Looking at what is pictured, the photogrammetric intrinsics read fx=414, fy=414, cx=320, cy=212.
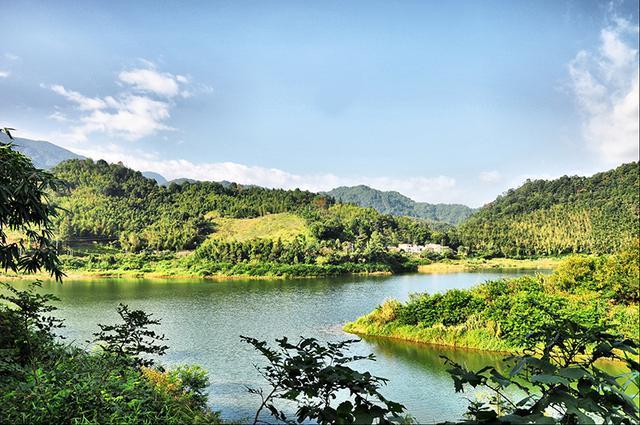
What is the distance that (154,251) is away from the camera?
55.5m

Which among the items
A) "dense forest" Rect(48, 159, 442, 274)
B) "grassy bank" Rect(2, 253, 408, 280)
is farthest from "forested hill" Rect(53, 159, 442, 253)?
"grassy bank" Rect(2, 253, 408, 280)

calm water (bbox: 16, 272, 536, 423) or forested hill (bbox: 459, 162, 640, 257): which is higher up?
forested hill (bbox: 459, 162, 640, 257)

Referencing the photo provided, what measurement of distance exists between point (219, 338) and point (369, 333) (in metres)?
Result: 5.80

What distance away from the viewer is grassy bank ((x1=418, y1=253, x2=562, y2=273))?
5003 centimetres

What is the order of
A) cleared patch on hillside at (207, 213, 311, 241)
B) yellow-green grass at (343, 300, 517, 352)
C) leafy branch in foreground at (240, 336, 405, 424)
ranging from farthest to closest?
cleared patch on hillside at (207, 213, 311, 241) → yellow-green grass at (343, 300, 517, 352) → leafy branch in foreground at (240, 336, 405, 424)

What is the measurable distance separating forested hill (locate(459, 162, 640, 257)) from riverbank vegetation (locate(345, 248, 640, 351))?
41102 mm

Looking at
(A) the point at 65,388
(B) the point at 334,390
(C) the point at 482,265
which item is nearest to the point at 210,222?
(C) the point at 482,265

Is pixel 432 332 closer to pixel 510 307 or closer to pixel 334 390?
pixel 510 307

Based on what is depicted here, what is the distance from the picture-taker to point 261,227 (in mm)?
67562

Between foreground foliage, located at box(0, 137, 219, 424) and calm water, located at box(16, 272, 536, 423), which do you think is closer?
foreground foliage, located at box(0, 137, 219, 424)

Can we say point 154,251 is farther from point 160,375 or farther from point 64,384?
point 64,384

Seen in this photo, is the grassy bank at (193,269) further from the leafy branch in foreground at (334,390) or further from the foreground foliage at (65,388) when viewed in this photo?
the leafy branch in foreground at (334,390)

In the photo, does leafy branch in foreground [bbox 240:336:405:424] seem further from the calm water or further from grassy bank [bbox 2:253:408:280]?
grassy bank [bbox 2:253:408:280]

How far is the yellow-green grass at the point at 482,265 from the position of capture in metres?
50.1
